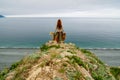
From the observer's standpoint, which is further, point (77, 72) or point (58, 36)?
point (58, 36)

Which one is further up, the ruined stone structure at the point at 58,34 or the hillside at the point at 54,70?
the ruined stone structure at the point at 58,34

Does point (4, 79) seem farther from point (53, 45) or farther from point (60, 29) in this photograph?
point (60, 29)

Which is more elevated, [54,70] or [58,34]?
[58,34]

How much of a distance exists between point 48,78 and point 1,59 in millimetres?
63868

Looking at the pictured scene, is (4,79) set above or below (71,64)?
below

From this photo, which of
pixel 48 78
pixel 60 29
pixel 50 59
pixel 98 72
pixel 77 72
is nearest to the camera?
pixel 48 78

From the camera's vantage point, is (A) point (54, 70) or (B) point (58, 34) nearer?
(A) point (54, 70)

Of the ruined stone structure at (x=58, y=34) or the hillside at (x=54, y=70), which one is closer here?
the hillside at (x=54, y=70)

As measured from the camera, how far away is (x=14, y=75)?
18.5 metres

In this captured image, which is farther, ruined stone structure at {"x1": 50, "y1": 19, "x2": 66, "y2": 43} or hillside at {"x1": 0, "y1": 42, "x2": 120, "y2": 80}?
ruined stone structure at {"x1": 50, "y1": 19, "x2": 66, "y2": 43}

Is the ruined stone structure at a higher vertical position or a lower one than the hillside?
higher

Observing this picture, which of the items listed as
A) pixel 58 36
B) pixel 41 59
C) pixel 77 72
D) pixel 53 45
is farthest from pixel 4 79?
pixel 58 36

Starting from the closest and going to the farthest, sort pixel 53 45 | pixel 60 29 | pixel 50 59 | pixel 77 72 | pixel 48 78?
1. pixel 48 78
2. pixel 77 72
3. pixel 50 59
4. pixel 53 45
5. pixel 60 29

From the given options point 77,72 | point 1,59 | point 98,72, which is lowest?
point 1,59
